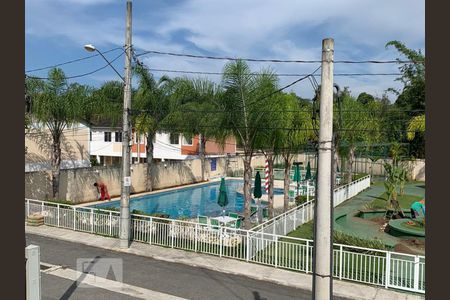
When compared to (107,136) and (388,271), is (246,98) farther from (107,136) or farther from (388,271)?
(107,136)

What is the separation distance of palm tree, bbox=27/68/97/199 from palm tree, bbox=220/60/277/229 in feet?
35.7

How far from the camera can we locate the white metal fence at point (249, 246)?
37.4 ft

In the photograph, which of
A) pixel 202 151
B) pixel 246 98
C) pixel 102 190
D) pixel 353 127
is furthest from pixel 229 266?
pixel 202 151

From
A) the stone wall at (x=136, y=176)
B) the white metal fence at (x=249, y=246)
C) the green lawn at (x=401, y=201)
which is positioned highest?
the stone wall at (x=136, y=176)

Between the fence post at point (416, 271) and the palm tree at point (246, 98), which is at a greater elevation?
the palm tree at point (246, 98)

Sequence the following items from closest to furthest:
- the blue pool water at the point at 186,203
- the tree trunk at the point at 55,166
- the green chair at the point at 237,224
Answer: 1. the green chair at the point at 237,224
2. the tree trunk at the point at 55,166
3. the blue pool water at the point at 186,203

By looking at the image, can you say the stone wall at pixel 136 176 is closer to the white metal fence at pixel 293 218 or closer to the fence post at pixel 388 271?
the white metal fence at pixel 293 218

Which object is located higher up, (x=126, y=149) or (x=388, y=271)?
(x=126, y=149)

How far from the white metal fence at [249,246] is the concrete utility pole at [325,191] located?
597 cm

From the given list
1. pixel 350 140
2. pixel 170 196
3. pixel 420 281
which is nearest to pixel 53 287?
pixel 420 281

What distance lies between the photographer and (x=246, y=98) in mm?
16734

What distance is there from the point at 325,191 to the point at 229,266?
788 centimetres

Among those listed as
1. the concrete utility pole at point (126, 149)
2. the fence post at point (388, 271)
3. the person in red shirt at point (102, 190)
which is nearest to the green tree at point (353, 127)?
the person in red shirt at point (102, 190)

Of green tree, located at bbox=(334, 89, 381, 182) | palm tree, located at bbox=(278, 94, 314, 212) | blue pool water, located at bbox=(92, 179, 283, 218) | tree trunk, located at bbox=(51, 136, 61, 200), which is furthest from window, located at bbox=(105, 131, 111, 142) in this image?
palm tree, located at bbox=(278, 94, 314, 212)
